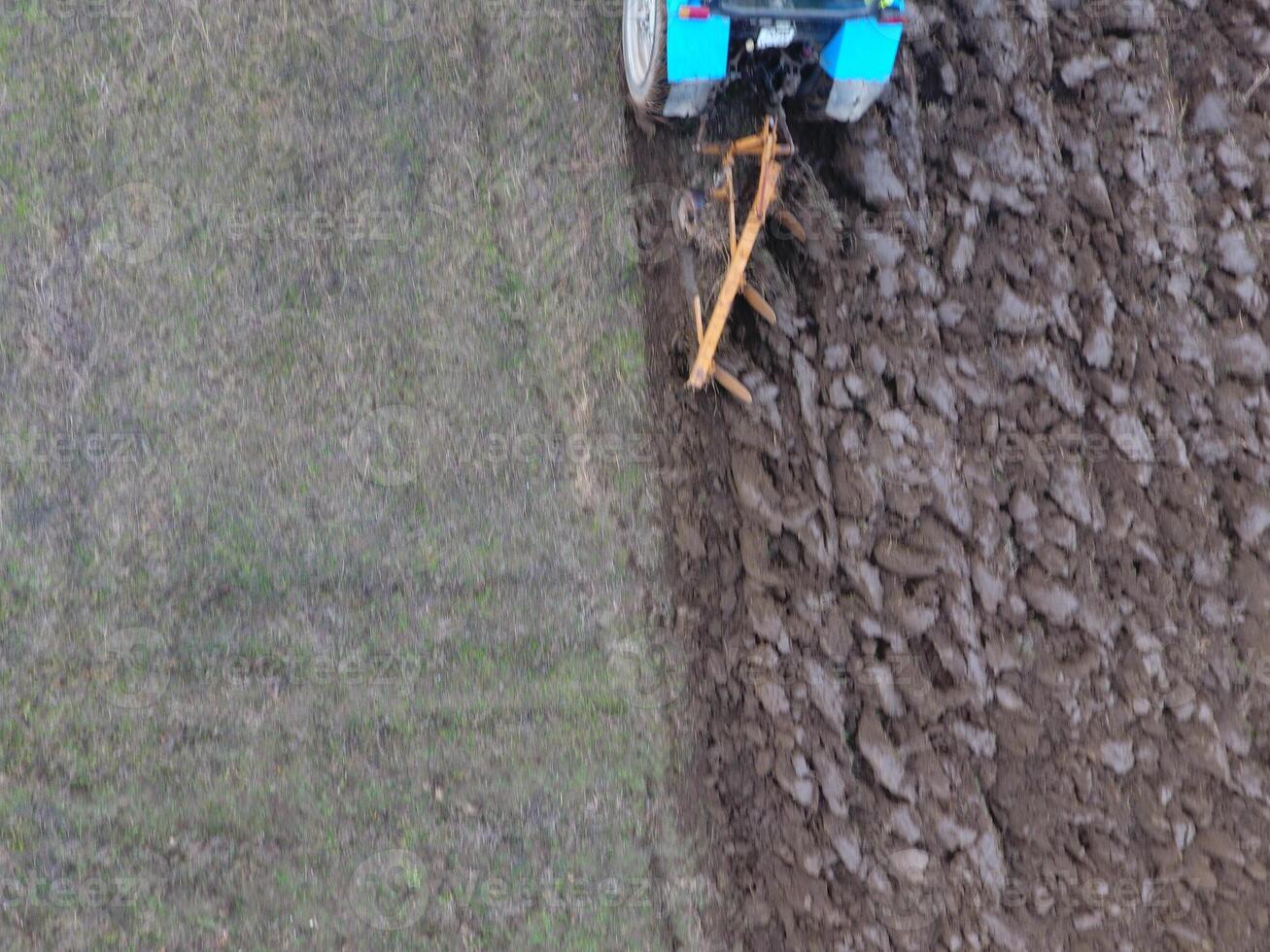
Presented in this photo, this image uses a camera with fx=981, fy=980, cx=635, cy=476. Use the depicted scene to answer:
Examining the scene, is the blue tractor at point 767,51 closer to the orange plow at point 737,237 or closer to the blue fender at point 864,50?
the blue fender at point 864,50

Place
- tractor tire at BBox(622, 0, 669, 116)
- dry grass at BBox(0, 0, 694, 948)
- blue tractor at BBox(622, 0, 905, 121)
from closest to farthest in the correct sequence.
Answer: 1. blue tractor at BBox(622, 0, 905, 121)
2. tractor tire at BBox(622, 0, 669, 116)
3. dry grass at BBox(0, 0, 694, 948)

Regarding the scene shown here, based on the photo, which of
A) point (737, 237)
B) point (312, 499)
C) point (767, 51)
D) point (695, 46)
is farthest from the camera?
point (312, 499)

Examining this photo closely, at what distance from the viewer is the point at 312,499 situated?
3.61 meters

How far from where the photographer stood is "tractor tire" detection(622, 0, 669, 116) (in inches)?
128

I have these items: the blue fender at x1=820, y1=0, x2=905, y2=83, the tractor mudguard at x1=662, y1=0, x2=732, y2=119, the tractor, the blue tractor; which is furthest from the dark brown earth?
the tractor mudguard at x1=662, y1=0, x2=732, y2=119

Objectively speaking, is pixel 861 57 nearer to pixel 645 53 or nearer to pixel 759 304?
pixel 645 53

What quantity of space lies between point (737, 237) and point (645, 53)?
730mm

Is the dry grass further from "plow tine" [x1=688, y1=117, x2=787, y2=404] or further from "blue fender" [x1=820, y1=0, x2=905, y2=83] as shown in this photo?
"blue fender" [x1=820, y1=0, x2=905, y2=83]

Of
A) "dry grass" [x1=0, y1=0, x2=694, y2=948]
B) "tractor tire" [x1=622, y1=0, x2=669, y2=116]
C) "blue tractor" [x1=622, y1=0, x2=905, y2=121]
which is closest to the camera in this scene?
"blue tractor" [x1=622, y1=0, x2=905, y2=121]

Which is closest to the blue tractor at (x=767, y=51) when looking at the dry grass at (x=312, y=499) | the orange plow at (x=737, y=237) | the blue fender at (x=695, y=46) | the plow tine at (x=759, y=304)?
the blue fender at (x=695, y=46)

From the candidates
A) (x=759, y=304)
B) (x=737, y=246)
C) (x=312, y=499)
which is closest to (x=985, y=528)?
(x=759, y=304)

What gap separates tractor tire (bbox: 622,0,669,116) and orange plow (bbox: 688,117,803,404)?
0.90ft

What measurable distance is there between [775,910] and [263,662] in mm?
2071

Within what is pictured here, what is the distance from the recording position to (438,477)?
363 cm
